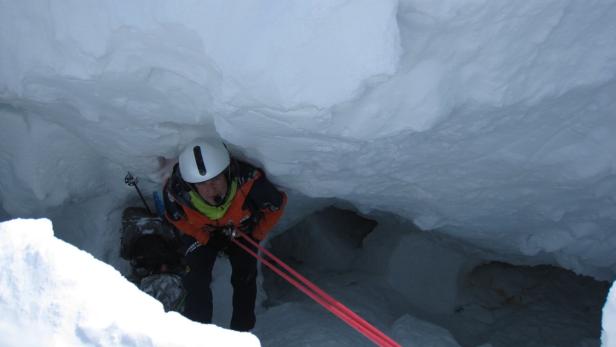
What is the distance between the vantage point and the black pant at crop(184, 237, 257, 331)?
11.9 feet

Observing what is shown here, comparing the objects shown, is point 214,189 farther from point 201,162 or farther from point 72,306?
point 72,306

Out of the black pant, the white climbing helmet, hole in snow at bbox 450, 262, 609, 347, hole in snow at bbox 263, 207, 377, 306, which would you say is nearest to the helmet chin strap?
the white climbing helmet

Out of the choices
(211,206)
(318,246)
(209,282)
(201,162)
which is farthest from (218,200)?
(318,246)

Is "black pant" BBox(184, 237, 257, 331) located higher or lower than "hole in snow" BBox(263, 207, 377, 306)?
higher

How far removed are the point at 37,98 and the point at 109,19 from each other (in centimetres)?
98

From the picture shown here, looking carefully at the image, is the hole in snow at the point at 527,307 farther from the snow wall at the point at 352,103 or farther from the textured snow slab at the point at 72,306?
the textured snow slab at the point at 72,306

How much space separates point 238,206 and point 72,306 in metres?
2.09

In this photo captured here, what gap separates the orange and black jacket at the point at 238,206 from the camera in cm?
343

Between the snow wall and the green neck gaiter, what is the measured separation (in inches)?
11.2

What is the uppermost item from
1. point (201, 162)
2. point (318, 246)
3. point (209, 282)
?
point (201, 162)

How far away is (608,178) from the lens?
3.06 m

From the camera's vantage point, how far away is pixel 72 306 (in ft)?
4.60

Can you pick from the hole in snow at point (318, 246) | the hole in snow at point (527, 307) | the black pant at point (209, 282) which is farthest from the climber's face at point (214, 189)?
the hole in snow at point (527, 307)

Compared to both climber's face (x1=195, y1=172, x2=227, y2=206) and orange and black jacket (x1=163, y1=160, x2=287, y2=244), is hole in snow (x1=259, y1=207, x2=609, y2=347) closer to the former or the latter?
orange and black jacket (x1=163, y1=160, x2=287, y2=244)
